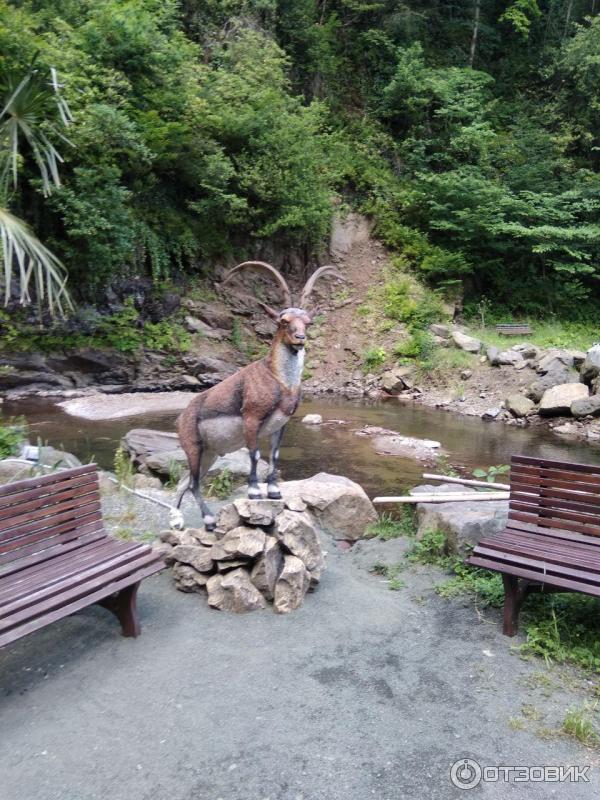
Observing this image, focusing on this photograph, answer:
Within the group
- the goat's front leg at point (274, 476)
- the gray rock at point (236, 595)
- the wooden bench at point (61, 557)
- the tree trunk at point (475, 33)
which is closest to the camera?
the wooden bench at point (61, 557)

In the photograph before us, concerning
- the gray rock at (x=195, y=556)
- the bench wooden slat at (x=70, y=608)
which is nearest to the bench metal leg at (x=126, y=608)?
the bench wooden slat at (x=70, y=608)

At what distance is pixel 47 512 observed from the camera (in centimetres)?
374

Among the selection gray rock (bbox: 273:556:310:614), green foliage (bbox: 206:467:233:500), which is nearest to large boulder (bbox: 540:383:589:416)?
green foliage (bbox: 206:467:233:500)

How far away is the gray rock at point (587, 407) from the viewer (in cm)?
1263

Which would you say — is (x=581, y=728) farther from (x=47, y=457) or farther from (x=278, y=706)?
(x=47, y=457)

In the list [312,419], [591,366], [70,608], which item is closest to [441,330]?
[591,366]

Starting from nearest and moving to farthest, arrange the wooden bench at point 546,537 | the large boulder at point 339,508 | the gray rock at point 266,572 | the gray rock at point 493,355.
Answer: the wooden bench at point 546,537 < the gray rock at point 266,572 < the large boulder at point 339,508 < the gray rock at point 493,355

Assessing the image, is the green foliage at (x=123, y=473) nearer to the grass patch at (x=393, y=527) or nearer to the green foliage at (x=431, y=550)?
the grass patch at (x=393, y=527)

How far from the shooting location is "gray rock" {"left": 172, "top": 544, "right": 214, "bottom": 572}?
443 cm

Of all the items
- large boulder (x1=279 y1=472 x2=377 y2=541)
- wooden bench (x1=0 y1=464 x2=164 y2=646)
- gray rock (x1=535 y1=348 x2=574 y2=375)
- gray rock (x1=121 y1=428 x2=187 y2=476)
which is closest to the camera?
wooden bench (x1=0 y1=464 x2=164 y2=646)

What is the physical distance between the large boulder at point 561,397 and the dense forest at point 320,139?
728 cm

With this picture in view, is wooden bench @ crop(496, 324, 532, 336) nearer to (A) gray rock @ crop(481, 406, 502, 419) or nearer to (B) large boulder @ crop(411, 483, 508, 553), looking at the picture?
(A) gray rock @ crop(481, 406, 502, 419)

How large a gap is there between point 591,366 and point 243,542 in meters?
12.2

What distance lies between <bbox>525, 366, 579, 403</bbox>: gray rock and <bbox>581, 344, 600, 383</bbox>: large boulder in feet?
0.84
